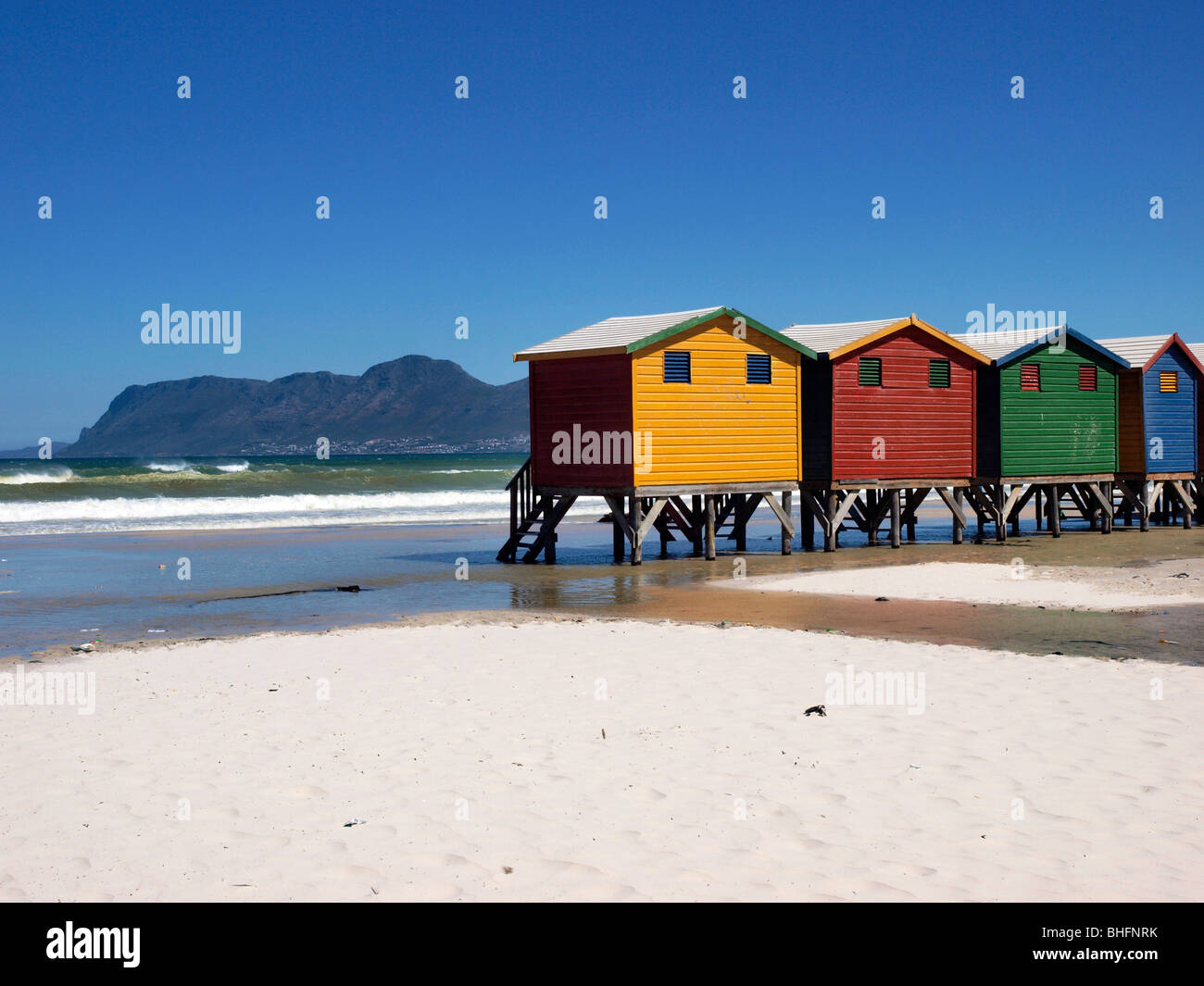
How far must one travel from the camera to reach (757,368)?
84.3 feet

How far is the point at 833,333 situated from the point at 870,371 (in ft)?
4.79

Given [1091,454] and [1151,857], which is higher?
[1091,454]

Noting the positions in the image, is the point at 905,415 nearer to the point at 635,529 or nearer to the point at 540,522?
the point at 635,529

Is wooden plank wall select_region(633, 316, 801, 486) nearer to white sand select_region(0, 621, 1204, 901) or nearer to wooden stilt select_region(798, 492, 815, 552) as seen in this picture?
wooden stilt select_region(798, 492, 815, 552)

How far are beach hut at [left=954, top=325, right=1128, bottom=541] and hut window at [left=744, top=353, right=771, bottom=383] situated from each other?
7175 mm

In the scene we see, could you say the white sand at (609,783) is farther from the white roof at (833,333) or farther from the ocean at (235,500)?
the ocean at (235,500)

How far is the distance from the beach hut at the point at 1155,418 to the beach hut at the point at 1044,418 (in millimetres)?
711

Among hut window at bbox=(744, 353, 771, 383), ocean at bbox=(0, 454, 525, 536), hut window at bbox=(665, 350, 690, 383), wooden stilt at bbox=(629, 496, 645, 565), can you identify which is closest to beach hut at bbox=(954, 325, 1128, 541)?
hut window at bbox=(744, 353, 771, 383)

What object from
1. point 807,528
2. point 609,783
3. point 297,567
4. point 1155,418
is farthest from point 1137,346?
point 609,783
